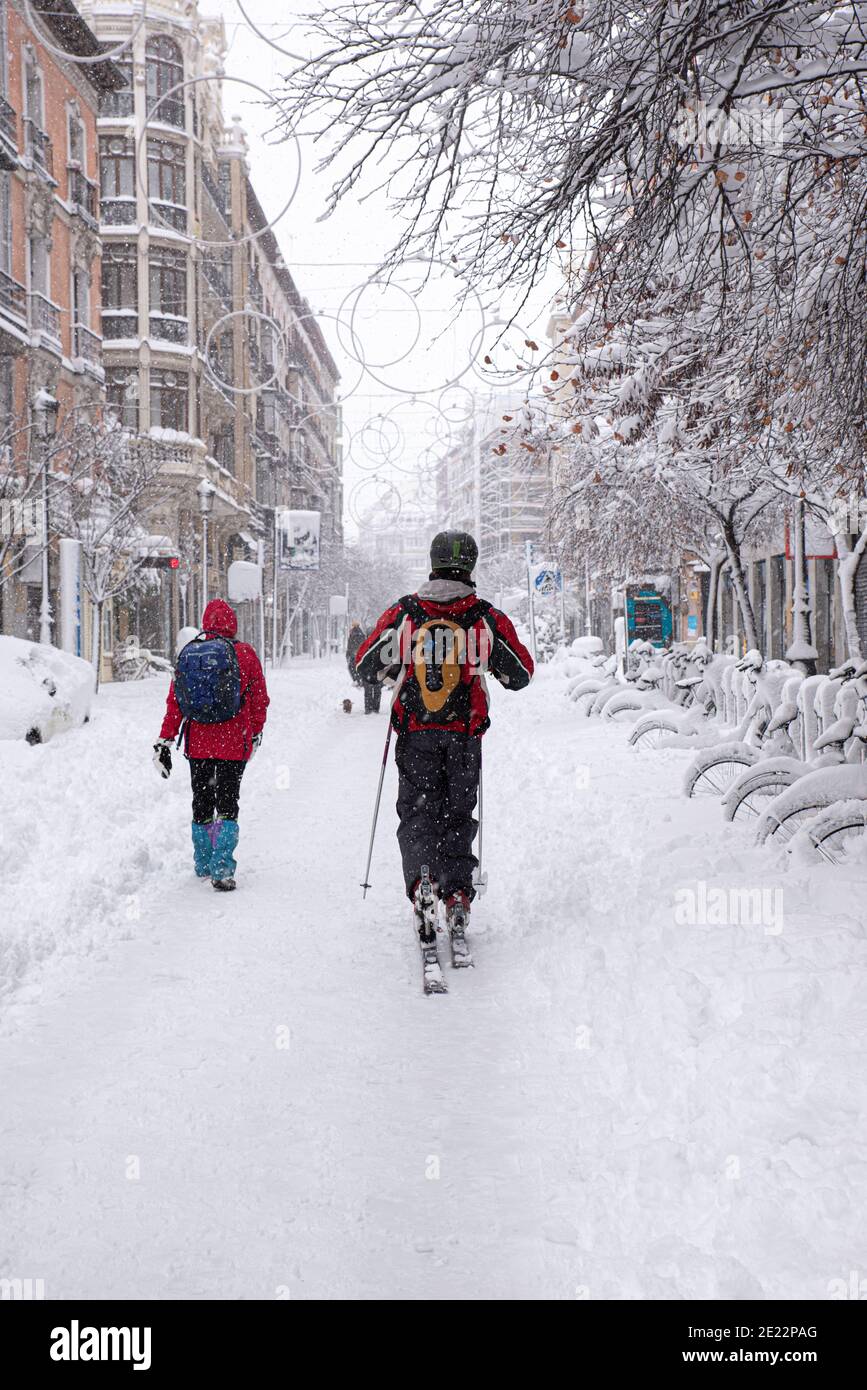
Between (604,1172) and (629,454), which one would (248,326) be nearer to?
(629,454)

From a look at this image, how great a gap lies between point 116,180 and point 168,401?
24.3 feet

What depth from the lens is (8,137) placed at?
25312 mm

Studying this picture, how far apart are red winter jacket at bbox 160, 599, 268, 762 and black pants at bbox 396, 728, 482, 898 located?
75.4 inches

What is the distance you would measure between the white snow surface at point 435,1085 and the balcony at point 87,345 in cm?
2634

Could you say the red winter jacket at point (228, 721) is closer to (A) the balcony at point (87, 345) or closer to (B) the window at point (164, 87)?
(A) the balcony at point (87, 345)

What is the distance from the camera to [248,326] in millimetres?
48562

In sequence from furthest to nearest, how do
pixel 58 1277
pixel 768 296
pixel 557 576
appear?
1. pixel 557 576
2. pixel 768 296
3. pixel 58 1277

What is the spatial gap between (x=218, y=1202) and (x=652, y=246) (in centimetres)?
398

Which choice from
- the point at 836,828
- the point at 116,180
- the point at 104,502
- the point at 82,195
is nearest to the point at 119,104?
the point at 116,180

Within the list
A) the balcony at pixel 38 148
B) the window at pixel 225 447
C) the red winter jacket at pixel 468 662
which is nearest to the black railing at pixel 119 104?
the balcony at pixel 38 148

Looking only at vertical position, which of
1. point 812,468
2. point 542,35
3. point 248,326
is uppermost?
point 248,326

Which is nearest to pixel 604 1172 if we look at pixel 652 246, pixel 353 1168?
pixel 353 1168

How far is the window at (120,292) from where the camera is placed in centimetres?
3825

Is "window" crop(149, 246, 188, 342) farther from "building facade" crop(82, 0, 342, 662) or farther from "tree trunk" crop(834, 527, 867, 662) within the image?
"tree trunk" crop(834, 527, 867, 662)
